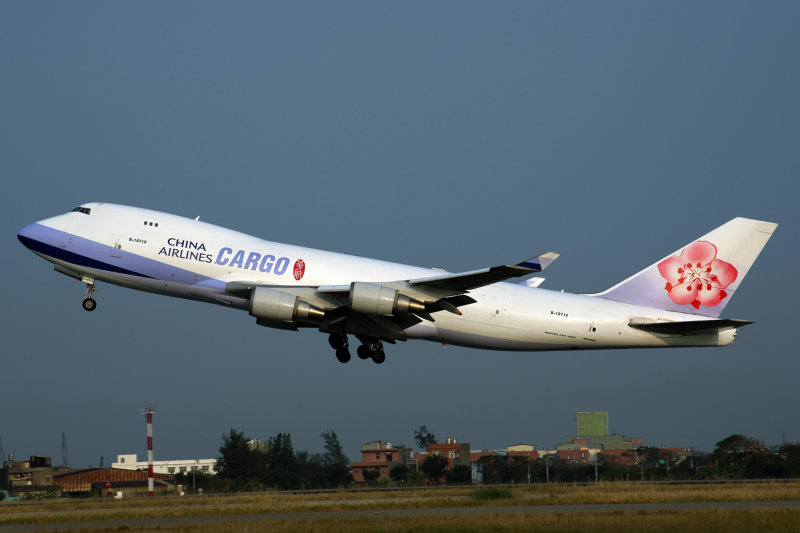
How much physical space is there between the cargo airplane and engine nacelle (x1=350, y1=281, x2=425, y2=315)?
0.16 feet

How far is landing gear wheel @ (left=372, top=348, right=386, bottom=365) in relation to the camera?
39.3 meters

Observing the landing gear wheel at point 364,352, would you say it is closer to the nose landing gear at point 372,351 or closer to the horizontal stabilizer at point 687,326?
the nose landing gear at point 372,351

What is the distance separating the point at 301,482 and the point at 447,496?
1763 centimetres

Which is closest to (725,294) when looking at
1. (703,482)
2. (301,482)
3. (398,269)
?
(703,482)

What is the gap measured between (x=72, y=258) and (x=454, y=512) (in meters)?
18.8

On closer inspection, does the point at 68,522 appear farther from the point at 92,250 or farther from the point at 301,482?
the point at 301,482

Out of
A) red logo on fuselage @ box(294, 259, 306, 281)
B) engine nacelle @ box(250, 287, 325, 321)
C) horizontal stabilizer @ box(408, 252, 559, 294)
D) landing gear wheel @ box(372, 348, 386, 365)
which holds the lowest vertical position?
landing gear wheel @ box(372, 348, 386, 365)

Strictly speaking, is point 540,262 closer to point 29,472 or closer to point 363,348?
point 363,348

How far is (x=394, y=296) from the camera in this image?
3416 centimetres

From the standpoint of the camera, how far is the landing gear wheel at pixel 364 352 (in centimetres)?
3950

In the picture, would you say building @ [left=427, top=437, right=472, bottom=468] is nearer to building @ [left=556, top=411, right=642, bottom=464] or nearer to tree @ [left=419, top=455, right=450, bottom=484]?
tree @ [left=419, top=455, right=450, bottom=484]

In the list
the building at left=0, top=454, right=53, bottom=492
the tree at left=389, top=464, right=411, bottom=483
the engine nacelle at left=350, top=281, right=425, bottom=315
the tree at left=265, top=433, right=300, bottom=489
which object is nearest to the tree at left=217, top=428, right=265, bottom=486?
the tree at left=265, top=433, right=300, bottom=489

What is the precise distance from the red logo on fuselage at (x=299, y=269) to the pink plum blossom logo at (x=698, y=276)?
15489mm

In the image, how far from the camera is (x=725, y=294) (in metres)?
39.8
